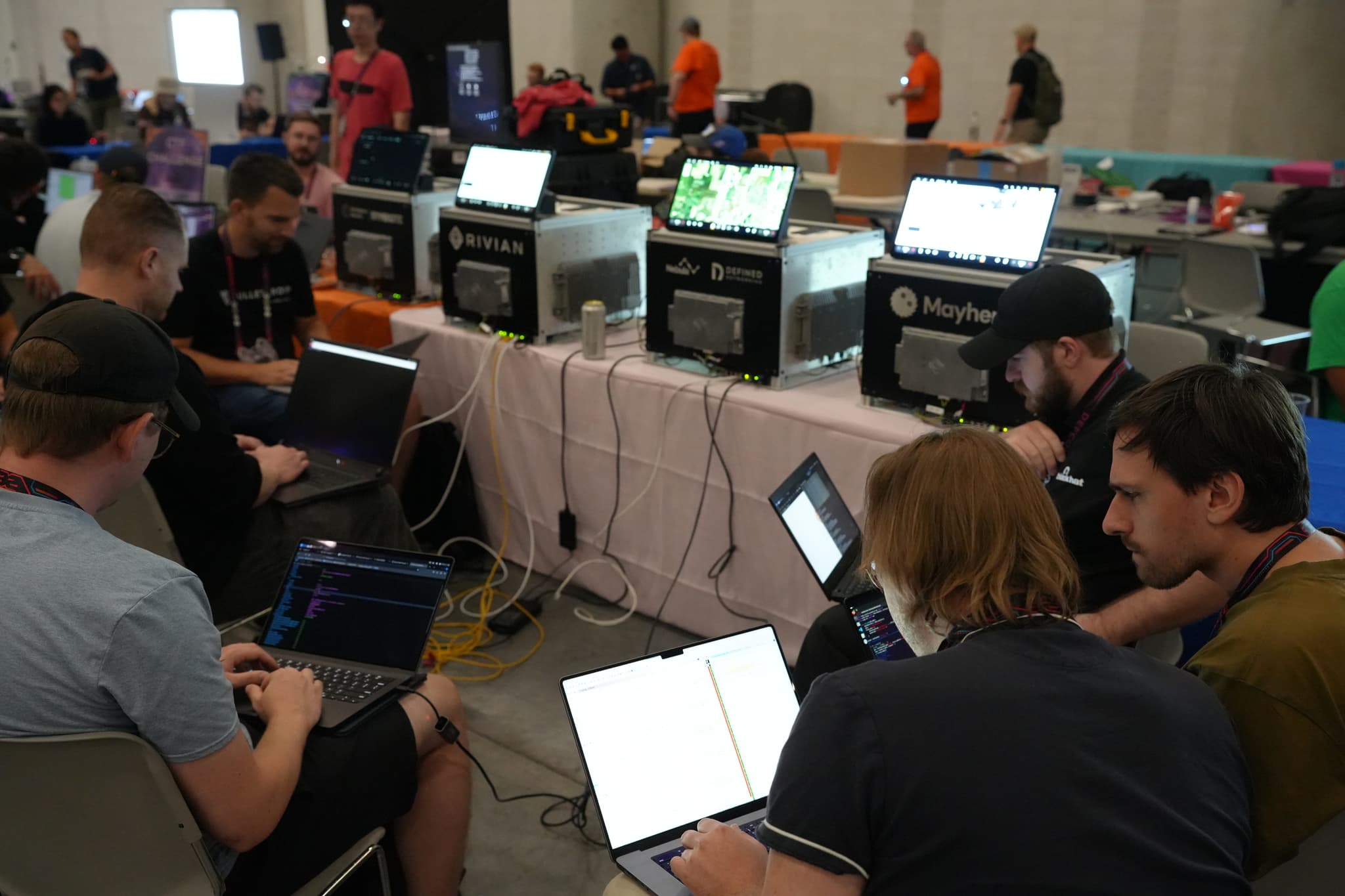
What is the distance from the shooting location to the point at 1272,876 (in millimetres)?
1408

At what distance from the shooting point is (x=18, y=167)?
472 centimetres

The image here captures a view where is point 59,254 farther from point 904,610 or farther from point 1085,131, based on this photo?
point 1085,131

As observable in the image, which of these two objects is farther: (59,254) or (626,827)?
(59,254)

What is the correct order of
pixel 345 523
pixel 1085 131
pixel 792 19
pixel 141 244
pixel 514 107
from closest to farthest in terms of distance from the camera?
pixel 141 244 < pixel 345 523 < pixel 514 107 < pixel 1085 131 < pixel 792 19

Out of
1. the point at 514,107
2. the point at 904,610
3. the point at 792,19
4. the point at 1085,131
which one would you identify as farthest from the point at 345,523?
the point at 792,19

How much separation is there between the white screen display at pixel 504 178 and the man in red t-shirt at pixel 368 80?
8.19ft

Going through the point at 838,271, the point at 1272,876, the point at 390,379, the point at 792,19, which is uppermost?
the point at 792,19

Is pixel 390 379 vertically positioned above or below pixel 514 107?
below

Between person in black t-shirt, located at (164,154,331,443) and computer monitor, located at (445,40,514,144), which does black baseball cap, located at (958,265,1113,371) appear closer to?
person in black t-shirt, located at (164,154,331,443)

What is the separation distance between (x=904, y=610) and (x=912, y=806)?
276mm

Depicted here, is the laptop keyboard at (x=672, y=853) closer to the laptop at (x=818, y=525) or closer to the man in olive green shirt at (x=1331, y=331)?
the laptop at (x=818, y=525)

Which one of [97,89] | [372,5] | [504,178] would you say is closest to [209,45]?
[97,89]

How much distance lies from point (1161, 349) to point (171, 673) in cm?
247

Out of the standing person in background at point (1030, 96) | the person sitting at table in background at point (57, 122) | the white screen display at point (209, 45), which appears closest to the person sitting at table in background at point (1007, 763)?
the standing person in background at point (1030, 96)
